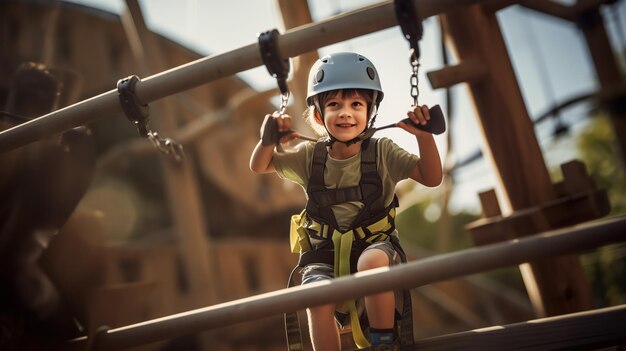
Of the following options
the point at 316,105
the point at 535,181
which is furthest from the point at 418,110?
the point at 535,181

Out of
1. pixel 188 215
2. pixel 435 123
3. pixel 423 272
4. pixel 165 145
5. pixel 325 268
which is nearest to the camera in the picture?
pixel 423 272

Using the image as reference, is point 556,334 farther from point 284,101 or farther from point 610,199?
point 610,199

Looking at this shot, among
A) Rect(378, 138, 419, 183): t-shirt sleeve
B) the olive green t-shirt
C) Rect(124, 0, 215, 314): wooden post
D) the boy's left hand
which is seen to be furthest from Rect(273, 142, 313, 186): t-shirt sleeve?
Rect(124, 0, 215, 314): wooden post

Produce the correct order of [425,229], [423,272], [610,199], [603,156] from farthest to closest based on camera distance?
1. [425,229]
2. [603,156]
3. [610,199]
4. [423,272]

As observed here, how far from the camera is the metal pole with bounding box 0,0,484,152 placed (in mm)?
1541

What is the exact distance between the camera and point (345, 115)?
67.1 inches

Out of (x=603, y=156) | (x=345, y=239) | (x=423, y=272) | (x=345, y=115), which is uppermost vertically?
(x=345, y=115)

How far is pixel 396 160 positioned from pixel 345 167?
156 mm

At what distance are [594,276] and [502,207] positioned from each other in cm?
771

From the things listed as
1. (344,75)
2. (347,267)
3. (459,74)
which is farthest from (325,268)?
(459,74)

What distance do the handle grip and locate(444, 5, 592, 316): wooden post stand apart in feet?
3.80

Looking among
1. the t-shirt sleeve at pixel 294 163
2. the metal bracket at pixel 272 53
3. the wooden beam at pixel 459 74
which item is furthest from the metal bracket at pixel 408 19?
the wooden beam at pixel 459 74

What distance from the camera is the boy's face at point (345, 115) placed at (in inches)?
67.2

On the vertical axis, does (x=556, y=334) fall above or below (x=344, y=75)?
below
